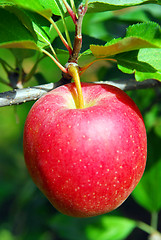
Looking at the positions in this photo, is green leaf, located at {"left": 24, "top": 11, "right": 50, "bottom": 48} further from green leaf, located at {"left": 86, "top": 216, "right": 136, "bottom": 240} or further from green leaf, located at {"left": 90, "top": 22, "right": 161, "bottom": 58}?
green leaf, located at {"left": 86, "top": 216, "right": 136, "bottom": 240}

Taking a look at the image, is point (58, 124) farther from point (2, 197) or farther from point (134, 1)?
point (2, 197)

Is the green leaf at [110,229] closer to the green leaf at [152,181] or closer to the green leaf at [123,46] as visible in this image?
the green leaf at [152,181]

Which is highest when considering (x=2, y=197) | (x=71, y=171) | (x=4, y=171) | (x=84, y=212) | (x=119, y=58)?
(x=119, y=58)

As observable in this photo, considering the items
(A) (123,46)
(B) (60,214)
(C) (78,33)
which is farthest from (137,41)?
(B) (60,214)

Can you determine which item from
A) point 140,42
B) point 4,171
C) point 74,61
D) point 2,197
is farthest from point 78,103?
point 4,171

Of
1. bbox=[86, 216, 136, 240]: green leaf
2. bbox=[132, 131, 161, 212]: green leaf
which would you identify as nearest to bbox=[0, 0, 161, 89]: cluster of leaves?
bbox=[132, 131, 161, 212]: green leaf
